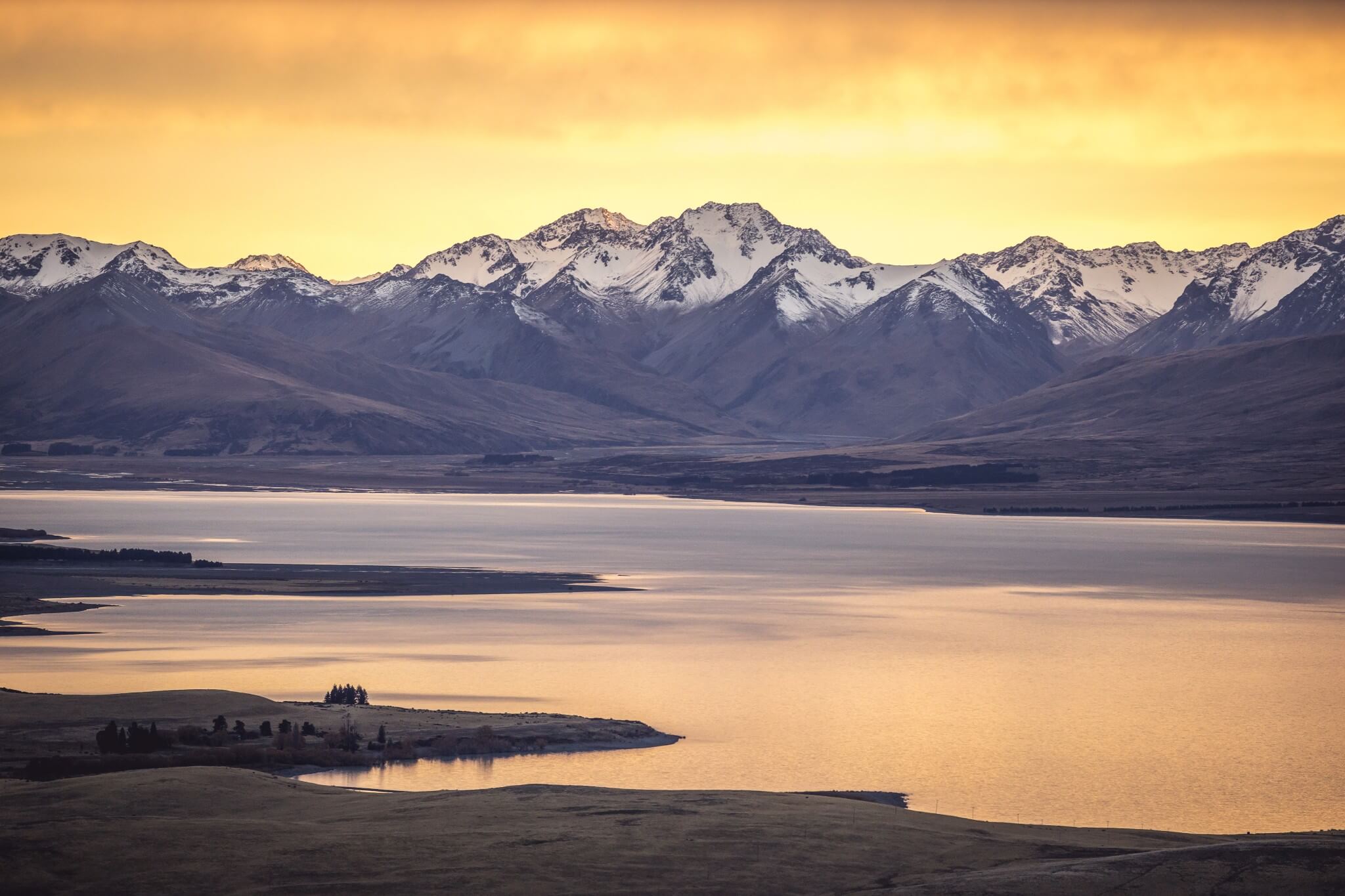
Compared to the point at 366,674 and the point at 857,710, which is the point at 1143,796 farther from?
the point at 366,674

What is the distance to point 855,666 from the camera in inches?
2990

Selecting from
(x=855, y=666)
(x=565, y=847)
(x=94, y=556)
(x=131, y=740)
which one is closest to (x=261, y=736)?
(x=131, y=740)

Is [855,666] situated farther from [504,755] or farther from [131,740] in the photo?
[131,740]

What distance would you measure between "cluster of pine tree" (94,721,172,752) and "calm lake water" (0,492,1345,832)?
4.76m

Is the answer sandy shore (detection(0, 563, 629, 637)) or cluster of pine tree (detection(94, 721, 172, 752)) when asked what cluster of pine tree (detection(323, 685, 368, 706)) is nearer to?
cluster of pine tree (detection(94, 721, 172, 752))

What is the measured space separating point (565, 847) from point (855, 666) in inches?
1603

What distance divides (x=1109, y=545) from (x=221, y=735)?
122209 mm

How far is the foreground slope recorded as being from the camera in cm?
3328

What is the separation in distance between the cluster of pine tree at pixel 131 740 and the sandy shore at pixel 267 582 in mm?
44483

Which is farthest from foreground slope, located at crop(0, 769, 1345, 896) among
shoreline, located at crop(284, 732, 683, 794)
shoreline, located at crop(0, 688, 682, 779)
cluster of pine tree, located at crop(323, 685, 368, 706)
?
cluster of pine tree, located at crop(323, 685, 368, 706)

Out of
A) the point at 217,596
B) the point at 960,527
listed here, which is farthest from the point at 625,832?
the point at 960,527

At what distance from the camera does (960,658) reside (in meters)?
79.4

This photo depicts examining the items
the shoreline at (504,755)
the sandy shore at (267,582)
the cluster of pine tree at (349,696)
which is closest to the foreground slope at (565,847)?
the shoreline at (504,755)

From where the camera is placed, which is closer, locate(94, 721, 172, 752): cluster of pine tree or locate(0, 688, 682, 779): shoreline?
locate(0, 688, 682, 779): shoreline
